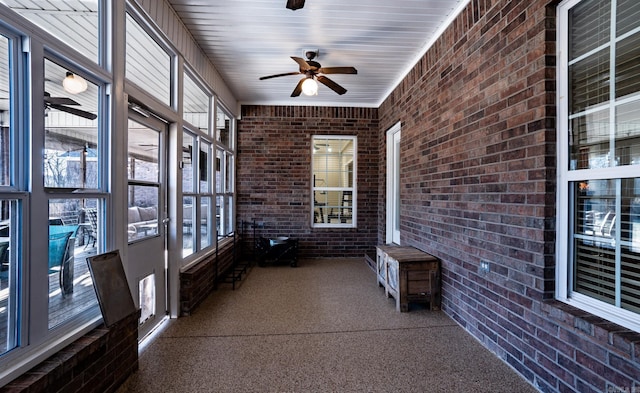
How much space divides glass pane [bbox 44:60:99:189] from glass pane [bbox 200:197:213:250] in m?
2.02

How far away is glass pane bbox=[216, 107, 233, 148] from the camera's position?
477cm

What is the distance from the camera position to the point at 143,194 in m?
2.62

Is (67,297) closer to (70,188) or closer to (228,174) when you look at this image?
(70,188)

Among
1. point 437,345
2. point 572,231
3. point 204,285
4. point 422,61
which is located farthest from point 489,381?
point 422,61

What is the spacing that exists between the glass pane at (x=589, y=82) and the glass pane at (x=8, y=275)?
312 centimetres

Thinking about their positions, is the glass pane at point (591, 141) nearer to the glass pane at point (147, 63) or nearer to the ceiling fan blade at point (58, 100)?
the ceiling fan blade at point (58, 100)

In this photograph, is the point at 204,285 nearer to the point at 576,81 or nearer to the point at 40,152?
the point at 40,152

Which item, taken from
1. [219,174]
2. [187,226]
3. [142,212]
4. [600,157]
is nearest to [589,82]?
[600,157]

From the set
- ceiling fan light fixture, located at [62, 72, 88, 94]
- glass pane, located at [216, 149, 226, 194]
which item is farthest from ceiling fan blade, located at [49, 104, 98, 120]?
glass pane, located at [216, 149, 226, 194]

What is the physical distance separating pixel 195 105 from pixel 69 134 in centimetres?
214

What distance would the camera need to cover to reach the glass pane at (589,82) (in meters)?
1.63

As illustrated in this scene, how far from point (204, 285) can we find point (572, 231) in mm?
3525

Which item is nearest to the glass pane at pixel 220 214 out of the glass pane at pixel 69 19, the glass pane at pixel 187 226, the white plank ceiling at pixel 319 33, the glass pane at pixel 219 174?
the glass pane at pixel 219 174

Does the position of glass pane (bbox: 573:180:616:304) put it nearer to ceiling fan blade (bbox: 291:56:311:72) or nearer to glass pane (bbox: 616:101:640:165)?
glass pane (bbox: 616:101:640:165)
